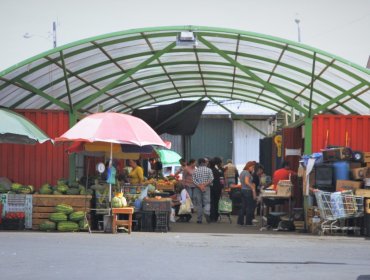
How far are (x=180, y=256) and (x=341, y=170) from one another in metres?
7.38

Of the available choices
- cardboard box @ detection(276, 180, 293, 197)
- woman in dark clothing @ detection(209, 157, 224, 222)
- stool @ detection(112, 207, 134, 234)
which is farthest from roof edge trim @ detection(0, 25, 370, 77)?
woman in dark clothing @ detection(209, 157, 224, 222)

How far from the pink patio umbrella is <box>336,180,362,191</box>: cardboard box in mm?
4546

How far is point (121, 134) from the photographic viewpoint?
16.6 m

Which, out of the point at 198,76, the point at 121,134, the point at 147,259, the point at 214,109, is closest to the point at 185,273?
the point at 147,259

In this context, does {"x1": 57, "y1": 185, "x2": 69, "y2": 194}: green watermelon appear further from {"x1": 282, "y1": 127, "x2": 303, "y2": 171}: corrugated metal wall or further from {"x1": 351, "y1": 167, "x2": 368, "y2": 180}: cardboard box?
{"x1": 282, "y1": 127, "x2": 303, "y2": 171}: corrugated metal wall

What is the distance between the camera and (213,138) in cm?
4175

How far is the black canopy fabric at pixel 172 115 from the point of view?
2934 cm

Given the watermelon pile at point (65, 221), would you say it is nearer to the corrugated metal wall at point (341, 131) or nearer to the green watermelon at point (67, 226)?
the green watermelon at point (67, 226)

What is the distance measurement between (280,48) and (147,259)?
949 centimetres

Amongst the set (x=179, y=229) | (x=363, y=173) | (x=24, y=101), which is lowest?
(x=179, y=229)

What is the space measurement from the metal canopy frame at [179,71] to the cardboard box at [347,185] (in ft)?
8.34

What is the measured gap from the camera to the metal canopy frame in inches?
746

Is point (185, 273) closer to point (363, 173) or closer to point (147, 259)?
point (147, 259)

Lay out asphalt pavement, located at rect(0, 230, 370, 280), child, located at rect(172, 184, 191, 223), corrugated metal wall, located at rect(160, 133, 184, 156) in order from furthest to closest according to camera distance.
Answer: corrugated metal wall, located at rect(160, 133, 184, 156)
child, located at rect(172, 184, 191, 223)
asphalt pavement, located at rect(0, 230, 370, 280)
